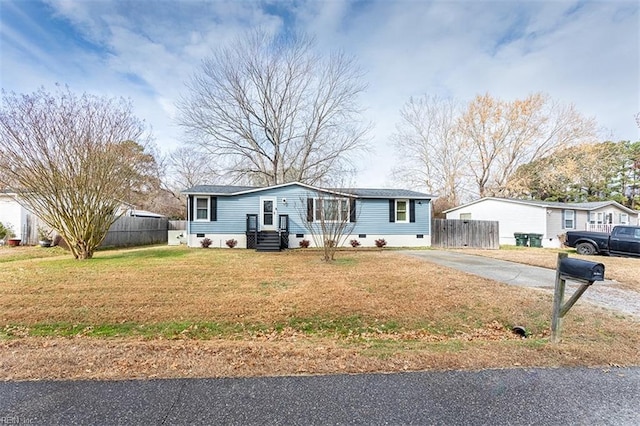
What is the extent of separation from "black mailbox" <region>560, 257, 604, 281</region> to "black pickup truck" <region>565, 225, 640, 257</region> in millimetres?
13215

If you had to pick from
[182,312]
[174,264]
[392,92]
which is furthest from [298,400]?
[392,92]

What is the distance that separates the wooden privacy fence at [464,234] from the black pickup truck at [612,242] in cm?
386

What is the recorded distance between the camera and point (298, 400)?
2.31 m

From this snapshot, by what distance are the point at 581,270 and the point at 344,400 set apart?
116 inches

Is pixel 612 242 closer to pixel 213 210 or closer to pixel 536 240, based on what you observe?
pixel 536 240

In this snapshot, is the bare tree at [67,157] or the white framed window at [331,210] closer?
the bare tree at [67,157]

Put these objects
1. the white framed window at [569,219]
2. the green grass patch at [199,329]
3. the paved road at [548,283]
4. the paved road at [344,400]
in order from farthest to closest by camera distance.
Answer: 1. the white framed window at [569,219]
2. the paved road at [548,283]
3. the green grass patch at [199,329]
4. the paved road at [344,400]

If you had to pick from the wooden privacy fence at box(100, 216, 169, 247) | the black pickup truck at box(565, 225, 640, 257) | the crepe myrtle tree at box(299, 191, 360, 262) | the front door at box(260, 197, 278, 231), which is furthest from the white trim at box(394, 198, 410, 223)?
the wooden privacy fence at box(100, 216, 169, 247)

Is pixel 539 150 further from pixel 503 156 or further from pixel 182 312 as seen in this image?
pixel 182 312

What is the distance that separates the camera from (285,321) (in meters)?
4.71

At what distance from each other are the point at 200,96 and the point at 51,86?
545 inches

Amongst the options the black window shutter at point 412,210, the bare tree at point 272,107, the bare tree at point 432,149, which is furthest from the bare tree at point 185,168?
the bare tree at point 432,149

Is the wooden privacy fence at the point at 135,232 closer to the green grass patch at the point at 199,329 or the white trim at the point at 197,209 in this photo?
the white trim at the point at 197,209

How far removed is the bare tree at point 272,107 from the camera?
22.8m
